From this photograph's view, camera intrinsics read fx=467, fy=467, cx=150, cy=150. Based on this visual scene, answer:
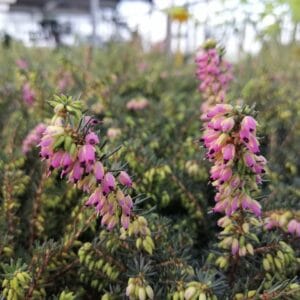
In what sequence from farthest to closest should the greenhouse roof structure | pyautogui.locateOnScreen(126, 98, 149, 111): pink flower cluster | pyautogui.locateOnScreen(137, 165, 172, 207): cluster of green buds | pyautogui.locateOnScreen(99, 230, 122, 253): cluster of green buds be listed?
the greenhouse roof structure, pyautogui.locateOnScreen(126, 98, 149, 111): pink flower cluster, pyautogui.locateOnScreen(137, 165, 172, 207): cluster of green buds, pyautogui.locateOnScreen(99, 230, 122, 253): cluster of green buds

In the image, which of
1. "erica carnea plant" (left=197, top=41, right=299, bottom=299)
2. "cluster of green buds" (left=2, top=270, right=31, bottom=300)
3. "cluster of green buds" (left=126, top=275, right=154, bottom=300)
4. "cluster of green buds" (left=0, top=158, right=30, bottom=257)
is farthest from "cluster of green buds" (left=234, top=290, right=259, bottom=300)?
"cluster of green buds" (left=0, top=158, right=30, bottom=257)

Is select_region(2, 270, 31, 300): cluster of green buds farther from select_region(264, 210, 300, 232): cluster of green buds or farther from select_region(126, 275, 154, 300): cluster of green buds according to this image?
select_region(264, 210, 300, 232): cluster of green buds

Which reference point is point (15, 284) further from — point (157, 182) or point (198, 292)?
point (157, 182)

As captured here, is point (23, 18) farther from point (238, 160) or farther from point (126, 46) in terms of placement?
point (238, 160)

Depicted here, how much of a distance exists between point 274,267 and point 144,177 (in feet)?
1.84

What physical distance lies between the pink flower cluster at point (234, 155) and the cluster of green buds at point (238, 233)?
114 mm

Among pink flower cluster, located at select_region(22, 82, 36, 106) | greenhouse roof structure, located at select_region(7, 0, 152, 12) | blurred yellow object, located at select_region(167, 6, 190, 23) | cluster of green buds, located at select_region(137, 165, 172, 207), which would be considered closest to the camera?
cluster of green buds, located at select_region(137, 165, 172, 207)

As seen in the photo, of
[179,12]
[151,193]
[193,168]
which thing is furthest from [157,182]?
[179,12]

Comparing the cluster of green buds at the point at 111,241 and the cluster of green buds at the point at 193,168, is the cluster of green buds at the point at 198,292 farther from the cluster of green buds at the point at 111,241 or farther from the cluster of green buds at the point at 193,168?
the cluster of green buds at the point at 193,168

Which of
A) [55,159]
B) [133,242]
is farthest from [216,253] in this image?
[55,159]

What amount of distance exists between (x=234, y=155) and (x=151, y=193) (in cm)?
67

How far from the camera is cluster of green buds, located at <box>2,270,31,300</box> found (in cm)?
109

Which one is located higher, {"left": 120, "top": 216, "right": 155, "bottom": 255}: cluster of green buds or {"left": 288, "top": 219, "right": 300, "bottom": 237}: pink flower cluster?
{"left": 120, "top": 216, "right": 155, "bottom": 255}: cluster of green buds

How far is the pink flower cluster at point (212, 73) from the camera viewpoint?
5.54 feet
